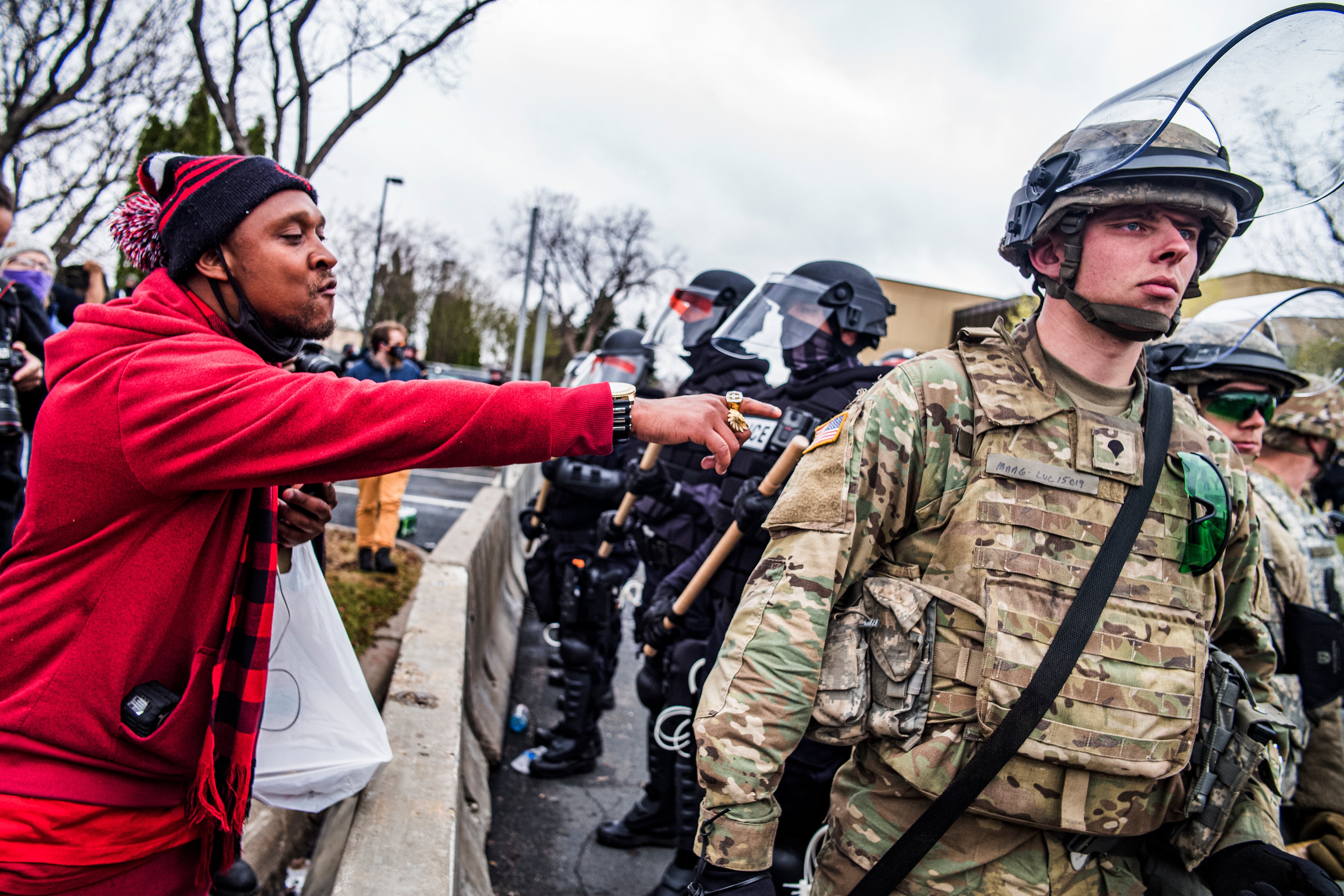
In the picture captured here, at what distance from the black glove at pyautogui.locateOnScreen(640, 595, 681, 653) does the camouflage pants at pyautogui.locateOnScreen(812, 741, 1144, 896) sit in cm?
176

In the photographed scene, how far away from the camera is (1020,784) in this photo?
1.59 meters

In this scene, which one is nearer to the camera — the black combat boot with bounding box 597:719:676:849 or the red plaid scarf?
the red plaid scarf

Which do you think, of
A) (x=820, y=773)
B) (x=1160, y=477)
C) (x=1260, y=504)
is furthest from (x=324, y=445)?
(x=1260, y=504)

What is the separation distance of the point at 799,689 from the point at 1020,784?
0.49 m

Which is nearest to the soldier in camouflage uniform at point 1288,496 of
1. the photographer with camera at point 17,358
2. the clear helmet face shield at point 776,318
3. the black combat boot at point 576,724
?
the clear helmet face shield at point 776,318

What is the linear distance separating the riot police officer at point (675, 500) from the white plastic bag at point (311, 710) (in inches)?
68.0

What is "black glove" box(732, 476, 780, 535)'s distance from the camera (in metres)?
2.99

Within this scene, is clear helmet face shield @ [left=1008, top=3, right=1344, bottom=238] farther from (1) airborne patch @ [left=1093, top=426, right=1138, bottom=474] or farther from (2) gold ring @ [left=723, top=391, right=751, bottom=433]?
(2) gold ring @ [left=723, top=391, right=751, bottom=433]

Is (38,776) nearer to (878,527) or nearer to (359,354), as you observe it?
(878,527)

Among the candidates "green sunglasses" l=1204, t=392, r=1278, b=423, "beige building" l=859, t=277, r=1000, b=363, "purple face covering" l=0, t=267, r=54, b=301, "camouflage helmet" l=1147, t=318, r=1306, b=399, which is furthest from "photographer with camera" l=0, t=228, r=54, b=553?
"beige building" l=859, t=277, r=1000, b=363

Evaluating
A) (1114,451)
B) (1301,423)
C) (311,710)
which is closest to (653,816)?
(311,710)

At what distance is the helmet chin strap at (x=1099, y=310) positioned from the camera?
5.79 ft

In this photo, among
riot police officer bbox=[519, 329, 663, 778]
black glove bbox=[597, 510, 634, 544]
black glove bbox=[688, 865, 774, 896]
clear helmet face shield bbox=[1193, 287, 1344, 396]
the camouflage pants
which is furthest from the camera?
black glove bbox=[597, 510, 634, 544]

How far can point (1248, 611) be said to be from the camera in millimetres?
2033
